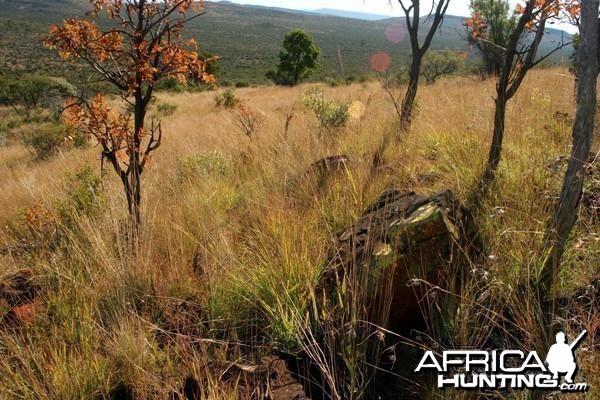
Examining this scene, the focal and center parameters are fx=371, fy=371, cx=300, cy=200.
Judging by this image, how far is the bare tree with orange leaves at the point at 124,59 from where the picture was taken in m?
2.87

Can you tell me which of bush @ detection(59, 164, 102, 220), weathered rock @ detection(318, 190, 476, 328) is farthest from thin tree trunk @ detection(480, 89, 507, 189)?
bush @ detection(59, 164, 102, 220)

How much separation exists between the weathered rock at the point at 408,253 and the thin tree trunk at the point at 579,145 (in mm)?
414

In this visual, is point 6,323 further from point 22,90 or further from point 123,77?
point 22,90

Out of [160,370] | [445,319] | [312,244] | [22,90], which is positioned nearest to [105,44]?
[312,244]

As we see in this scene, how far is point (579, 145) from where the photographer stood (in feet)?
6.47

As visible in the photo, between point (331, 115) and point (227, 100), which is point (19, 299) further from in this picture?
point (227, 100)

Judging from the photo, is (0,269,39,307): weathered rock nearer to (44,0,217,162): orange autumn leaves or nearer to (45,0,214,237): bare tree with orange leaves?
(45,0,214,237): bare tree with orange leaves

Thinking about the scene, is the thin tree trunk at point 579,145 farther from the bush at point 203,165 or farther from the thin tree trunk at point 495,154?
the bush at point 203,165

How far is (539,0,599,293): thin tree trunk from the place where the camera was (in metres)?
1.90

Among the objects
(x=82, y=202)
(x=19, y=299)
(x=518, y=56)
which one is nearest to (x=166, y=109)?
(x=82, y=202)

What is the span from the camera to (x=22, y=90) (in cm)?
3197

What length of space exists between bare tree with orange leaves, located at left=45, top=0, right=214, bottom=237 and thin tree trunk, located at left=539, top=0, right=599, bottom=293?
2.50m
